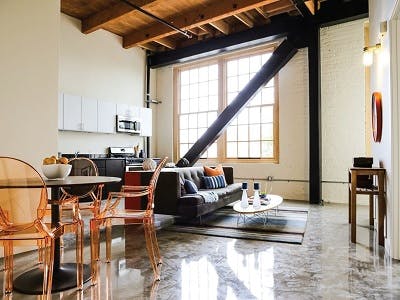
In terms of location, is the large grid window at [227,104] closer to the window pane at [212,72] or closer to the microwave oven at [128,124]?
the window pane at [212,72]

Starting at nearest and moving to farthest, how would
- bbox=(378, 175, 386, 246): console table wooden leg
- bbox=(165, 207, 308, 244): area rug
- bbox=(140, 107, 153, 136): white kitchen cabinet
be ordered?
bbox=(378, 175, 386, 246): console table wooden leg
bbox=(165, 207, 308, 244): area rug
bbox=(140, 107, 153, 136): white kitchen cabinet

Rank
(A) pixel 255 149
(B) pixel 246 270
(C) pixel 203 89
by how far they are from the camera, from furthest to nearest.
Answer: (C) pixel 203 89 < (A) pixel 255 149 < (B) pixel 246 270

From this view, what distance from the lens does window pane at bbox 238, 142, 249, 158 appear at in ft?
24.9

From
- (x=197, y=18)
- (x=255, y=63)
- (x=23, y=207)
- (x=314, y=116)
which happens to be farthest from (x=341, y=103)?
(x=23, y=207)

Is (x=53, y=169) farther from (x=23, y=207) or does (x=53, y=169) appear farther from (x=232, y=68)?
(x=232, y=68)

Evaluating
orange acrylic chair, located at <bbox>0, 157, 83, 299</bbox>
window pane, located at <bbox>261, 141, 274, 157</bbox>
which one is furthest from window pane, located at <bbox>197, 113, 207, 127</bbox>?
orange acrylic chair, located at <bbox>0, 157, 83, 299</bbox>

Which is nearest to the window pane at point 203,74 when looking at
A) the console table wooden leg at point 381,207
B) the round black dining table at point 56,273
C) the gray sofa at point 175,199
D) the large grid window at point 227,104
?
the large grid window at point 227,104

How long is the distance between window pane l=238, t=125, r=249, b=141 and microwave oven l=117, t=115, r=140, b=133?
259 centimetres

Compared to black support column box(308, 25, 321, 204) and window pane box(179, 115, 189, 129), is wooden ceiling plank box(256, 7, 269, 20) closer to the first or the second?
black support column box(308, 25, 321, 204)

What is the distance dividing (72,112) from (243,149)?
159 inches

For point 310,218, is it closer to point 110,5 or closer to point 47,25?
point 47,25

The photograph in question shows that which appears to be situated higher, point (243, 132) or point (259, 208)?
point (243, 132)

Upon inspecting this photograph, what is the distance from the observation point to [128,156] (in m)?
7.79

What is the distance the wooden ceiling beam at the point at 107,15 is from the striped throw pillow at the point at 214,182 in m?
3.39
